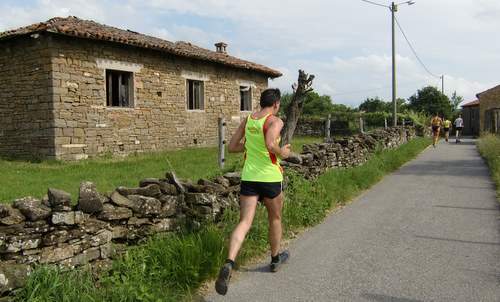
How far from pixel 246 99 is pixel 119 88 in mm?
7640

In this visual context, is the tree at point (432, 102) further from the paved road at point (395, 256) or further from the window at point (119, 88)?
the paved road at point (395, 256)

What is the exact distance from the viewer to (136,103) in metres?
15.4

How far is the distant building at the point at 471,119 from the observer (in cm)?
3798

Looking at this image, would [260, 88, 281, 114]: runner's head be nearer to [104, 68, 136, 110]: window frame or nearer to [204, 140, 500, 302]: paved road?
[204, 140, 500, 302]: paved road

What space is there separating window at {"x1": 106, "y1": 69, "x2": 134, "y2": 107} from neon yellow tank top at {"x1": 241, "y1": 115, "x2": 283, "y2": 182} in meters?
11.3

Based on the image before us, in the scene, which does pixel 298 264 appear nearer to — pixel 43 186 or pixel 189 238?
pixel 189 238

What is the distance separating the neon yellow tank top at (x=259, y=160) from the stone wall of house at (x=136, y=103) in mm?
9915

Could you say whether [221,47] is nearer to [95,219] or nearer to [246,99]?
[246,99]

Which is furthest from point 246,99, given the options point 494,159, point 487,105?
point 487,105

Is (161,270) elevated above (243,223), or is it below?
below

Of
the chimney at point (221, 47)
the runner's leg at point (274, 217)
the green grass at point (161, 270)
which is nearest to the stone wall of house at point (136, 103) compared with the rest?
the chimney at point (221, 47)

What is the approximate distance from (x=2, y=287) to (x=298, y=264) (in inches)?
114

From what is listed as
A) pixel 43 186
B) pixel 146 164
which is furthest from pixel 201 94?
pixel 43 186

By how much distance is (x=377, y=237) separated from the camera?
6.11 meters
